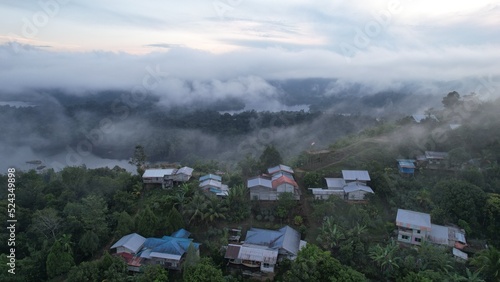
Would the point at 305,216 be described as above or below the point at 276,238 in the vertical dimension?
above

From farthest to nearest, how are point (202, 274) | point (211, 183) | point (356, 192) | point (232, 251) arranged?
point (211, 183)
point (356, 192)
point (232, 251)
point (202, 274)

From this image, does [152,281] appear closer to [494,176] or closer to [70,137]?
[494,176]

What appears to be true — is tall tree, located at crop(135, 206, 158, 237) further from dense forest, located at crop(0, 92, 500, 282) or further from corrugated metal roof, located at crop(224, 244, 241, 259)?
corrugated metal roof, located at crop(224, 244, 241, 259)

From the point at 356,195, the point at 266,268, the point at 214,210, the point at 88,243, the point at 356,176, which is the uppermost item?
the point at 356,176

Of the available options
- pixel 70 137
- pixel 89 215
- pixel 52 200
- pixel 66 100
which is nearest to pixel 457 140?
pixel 89 215

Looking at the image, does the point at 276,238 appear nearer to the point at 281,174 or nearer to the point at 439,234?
the point at 281,174

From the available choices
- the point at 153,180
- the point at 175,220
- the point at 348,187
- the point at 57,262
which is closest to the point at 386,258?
the point at 348,187
